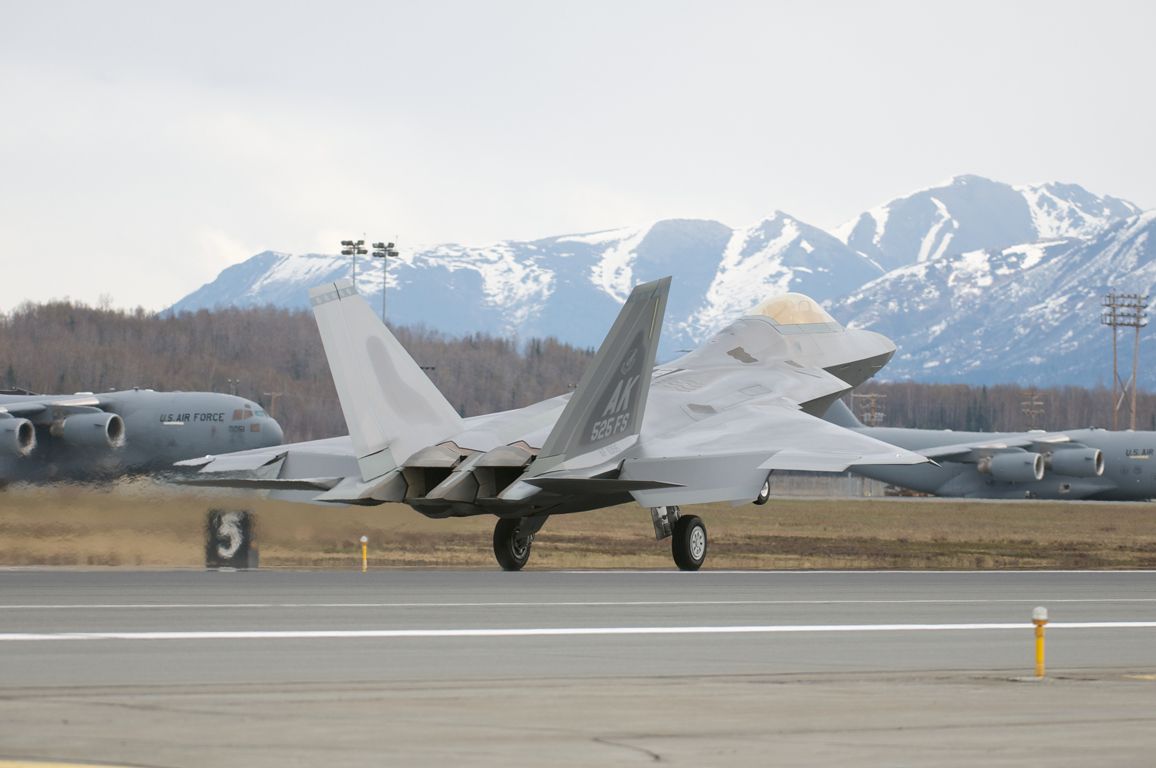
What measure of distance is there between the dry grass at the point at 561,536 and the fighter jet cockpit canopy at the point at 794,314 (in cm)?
547

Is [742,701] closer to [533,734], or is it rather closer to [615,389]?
[533,734]

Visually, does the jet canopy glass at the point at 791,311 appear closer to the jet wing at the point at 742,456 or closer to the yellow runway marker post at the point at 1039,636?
the jet wing at the point at 742,456

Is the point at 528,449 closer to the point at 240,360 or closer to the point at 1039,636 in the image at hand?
the point at 1039,636

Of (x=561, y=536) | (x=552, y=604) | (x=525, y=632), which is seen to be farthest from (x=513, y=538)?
(x=561, y=536)

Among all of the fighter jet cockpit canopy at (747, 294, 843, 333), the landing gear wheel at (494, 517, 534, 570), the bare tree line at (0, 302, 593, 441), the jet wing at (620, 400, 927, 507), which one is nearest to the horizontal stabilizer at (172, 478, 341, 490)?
the landing gear wheel at (494, 517, 534, 570)

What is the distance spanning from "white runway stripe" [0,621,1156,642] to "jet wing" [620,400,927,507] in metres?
3.45

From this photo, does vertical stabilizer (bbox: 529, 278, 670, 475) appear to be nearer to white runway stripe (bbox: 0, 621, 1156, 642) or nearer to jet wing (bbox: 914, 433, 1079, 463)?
white runway stripe (bbox: 0, 621, 1156, 642)

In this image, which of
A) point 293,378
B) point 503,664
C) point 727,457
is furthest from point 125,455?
point 293,378

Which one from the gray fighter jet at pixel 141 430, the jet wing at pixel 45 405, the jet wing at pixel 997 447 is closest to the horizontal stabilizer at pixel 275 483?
the gray fighter jet at pixel 141 430

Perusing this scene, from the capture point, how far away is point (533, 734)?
8.98 meters

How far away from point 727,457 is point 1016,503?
57856mm

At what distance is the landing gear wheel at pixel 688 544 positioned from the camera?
25.7 m

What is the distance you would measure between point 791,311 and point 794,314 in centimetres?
9

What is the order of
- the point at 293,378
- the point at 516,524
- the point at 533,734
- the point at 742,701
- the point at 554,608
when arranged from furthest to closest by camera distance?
1. the point at 293,378
2. the point at 516,524
3. the point at 554,608
4. the point at 742,701
5. the point at 533,734
